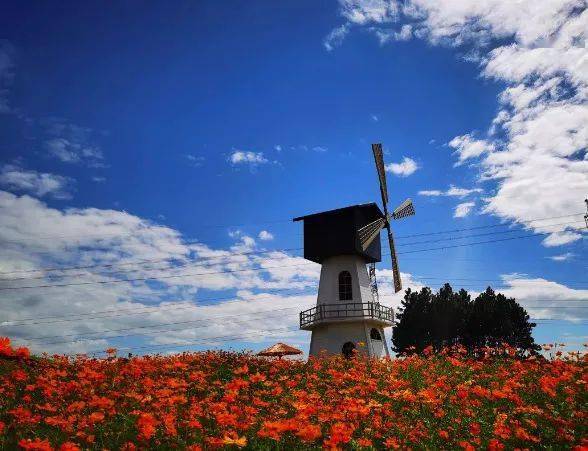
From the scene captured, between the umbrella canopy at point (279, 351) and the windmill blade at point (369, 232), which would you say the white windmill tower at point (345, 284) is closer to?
the windmill blade at point (369, 232)

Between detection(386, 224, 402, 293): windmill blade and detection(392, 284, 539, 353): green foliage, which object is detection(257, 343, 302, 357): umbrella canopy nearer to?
detection(386, 224, 402, 293): windmill blade

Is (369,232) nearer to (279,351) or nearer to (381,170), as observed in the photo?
(381,170)

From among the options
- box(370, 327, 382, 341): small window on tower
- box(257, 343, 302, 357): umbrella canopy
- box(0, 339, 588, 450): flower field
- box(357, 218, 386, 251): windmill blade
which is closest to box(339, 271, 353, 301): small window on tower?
box(357, 218, 386, 251): windmill blade

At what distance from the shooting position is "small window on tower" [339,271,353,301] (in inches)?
1220

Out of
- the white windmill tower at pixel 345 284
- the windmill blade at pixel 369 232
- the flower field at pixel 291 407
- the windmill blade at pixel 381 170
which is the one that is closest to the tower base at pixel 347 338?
the white windmill tower at pixel 345 284

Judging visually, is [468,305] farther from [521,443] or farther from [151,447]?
[151,447]

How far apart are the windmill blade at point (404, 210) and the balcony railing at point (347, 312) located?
8469mm

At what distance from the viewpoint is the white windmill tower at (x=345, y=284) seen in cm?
3014

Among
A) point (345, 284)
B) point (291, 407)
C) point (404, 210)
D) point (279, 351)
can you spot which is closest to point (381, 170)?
point (404, 210)

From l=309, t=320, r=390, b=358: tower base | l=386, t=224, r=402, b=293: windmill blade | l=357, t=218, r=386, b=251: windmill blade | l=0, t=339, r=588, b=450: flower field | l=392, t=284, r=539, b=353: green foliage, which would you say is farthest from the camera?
l=392, t=284, r=539, b=353: green foliage

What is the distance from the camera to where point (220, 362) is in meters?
14.8

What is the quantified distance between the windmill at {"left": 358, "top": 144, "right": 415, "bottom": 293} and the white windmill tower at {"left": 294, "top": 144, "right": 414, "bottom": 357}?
75mm

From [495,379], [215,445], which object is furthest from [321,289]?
[215,445]

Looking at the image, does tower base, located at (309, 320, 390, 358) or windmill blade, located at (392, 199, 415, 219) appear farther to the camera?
windmill blade, located at (392, 199, 415, 219)
